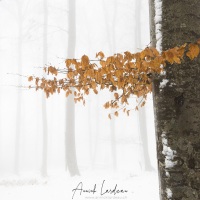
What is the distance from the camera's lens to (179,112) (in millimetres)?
1949

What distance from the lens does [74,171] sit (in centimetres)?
1297

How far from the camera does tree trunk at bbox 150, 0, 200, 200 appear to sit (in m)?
1.91

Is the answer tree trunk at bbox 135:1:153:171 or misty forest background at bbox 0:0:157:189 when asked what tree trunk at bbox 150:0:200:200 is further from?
tree trunk at bbox 135:1:153:171

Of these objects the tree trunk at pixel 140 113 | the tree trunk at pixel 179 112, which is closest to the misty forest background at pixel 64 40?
the tree trunk at pixel 140 113

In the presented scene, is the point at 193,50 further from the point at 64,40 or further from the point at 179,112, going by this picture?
the point at 64,40

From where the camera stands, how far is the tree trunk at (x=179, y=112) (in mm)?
1907

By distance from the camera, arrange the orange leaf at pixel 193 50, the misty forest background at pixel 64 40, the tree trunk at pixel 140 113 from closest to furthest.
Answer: the orange leaf at pixel 193 50 → the tree trunk at pixel 140 113 → the misty forest background at pixel 64 40

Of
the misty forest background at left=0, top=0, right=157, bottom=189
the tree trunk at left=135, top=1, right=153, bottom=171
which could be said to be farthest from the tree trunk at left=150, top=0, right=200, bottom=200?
the tree trunk at left=135, top=1, right=153, bottom=171

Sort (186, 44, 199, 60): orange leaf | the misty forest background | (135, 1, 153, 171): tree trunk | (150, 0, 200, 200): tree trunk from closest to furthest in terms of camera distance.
Answer: (186, 44, 199, 60): orange leaf → (150, 0, 200, 200): tree trunk → (135, 1, 153, 171): tree trunk → the misty forest background

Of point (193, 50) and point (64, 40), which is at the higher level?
point (64, 40)

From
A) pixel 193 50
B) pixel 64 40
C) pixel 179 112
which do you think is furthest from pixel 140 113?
pixel 193 50

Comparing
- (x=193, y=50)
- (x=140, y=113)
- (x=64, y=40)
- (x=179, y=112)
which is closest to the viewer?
(x=193, y=50)

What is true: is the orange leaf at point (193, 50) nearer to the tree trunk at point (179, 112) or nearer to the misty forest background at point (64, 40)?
the tree trunk at point (179, 112)

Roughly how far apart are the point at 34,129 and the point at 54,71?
54958mm
